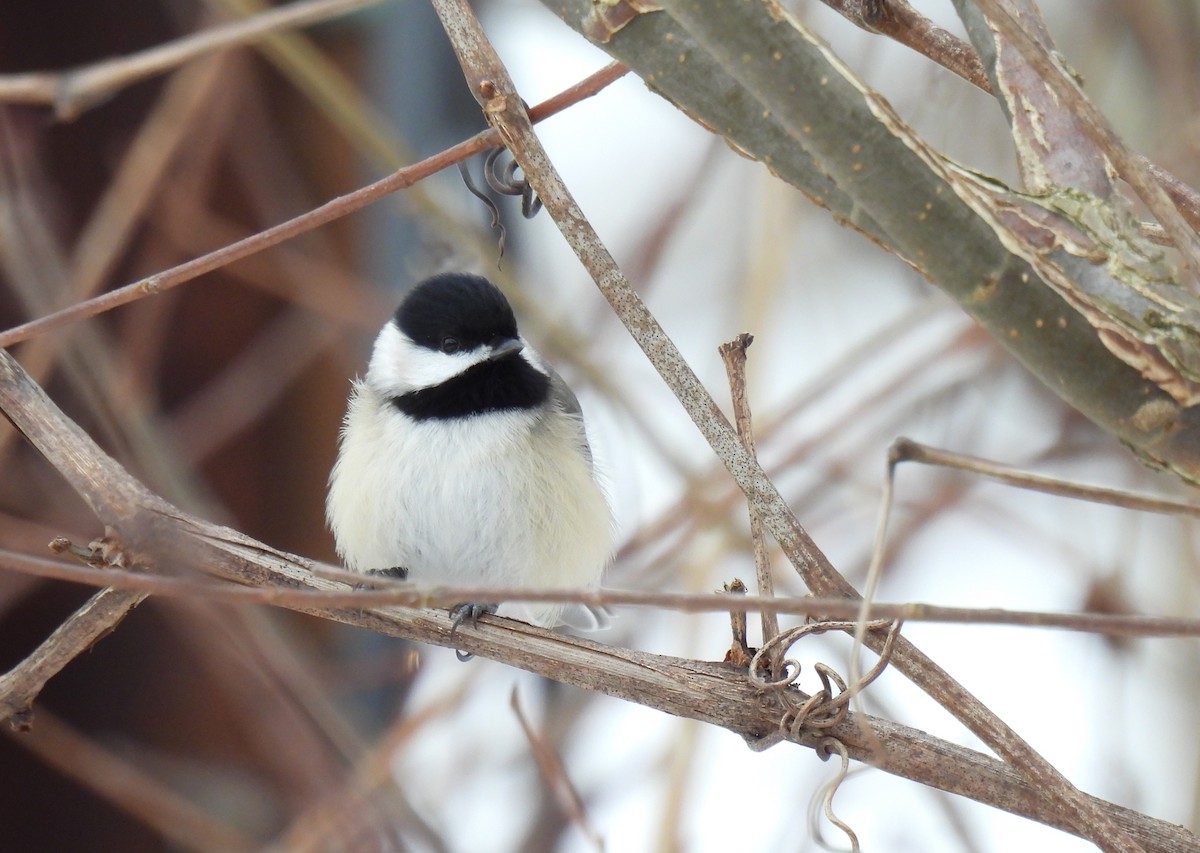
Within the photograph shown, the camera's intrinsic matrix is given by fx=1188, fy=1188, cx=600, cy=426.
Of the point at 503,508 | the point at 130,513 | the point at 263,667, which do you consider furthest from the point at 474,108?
the point at 130,513

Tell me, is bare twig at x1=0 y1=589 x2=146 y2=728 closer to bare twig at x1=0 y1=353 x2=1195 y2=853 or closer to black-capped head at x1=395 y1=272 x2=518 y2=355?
bare twig at x1=0 y1=353 x2=1195 y2=853

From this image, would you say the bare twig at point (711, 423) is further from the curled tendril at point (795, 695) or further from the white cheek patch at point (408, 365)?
the white cheek patch at point (408, 365)

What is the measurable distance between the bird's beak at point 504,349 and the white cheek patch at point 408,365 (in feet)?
0.05

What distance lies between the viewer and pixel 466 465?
188 centimetres

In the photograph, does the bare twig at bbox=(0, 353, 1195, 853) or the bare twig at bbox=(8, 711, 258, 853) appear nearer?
the bare twig at bbox=(0, 353, 1195, 853)

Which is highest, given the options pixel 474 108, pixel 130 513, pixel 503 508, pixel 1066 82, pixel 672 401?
pixel 474 108

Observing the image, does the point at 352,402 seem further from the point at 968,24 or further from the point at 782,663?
the point at 968,24

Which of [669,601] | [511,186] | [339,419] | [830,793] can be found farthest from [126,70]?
[339,419]

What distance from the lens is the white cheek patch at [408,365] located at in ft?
6.48

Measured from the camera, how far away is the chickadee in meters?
1.90

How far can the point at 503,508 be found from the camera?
1896 mm

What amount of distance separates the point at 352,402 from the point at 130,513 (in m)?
1.03

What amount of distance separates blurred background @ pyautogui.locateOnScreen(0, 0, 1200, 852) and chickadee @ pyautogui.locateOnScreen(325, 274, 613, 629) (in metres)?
0.11

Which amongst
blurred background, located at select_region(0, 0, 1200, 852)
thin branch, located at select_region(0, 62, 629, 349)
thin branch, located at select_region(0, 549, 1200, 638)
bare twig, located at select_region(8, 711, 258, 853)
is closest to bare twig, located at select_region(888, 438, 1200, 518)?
thin branch, located at select_region(0, 549, 1200, 638)
